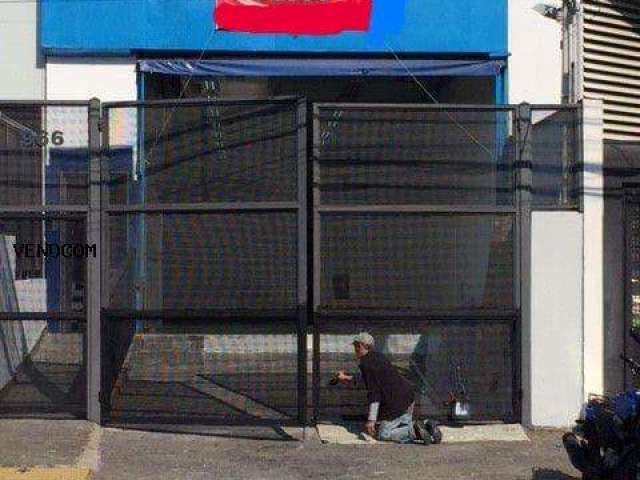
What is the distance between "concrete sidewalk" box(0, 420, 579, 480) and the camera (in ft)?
30.8

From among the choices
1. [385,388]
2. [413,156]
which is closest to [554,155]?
[413,156]

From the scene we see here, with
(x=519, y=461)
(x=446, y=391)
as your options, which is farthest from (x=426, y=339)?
(x=519, y=461)

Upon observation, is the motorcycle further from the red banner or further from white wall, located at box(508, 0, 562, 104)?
the red banner

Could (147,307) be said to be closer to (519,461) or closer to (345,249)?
(345,249)

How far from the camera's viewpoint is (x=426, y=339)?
35.7 ft

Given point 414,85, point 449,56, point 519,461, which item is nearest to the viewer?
point 519,461

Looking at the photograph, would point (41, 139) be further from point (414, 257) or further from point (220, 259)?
point (414, 257)

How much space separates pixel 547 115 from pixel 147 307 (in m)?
4.32

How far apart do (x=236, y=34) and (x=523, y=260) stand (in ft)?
16.8

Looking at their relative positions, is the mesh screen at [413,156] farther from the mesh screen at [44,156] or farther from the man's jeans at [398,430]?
the mesh screen at [44,156]

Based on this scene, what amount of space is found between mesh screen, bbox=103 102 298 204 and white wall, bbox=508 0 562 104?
472cm

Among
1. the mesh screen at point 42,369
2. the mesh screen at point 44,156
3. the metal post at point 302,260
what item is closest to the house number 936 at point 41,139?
the mesh screen at point 44,156

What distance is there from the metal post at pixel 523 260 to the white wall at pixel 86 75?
545 centimetres

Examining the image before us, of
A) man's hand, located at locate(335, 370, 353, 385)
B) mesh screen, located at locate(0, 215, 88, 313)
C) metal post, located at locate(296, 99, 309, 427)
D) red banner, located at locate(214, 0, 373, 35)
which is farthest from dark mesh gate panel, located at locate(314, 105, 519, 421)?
red banner, located at locate(214, 0, 373, 35)
